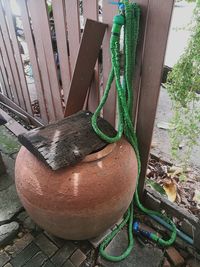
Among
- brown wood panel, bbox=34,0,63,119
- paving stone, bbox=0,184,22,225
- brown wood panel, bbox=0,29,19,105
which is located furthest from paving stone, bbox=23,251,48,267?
brown wood panel, bbox=0,29,19,105

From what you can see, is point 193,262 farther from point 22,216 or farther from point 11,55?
point 11,55

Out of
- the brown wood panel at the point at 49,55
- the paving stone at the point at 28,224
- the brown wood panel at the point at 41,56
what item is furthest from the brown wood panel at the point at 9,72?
the paving stone at the point at 28,224

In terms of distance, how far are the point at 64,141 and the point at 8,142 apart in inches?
54.9

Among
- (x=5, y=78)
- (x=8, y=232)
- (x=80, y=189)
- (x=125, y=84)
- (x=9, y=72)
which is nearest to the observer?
(x=80, y=189)

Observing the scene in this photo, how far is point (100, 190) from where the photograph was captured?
1178mm

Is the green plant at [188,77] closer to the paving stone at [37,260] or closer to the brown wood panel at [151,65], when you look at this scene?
the brown wood panel at [151,65]

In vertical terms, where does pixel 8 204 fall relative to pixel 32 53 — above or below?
below

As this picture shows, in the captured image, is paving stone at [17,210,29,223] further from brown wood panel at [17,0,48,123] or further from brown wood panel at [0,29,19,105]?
brown wood panel at [0,29,19,105]

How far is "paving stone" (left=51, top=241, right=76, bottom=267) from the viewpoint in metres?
1.47

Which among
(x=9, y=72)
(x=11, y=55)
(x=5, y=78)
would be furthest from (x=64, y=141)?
(x=5, y=78)

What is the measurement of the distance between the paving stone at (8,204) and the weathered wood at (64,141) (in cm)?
75

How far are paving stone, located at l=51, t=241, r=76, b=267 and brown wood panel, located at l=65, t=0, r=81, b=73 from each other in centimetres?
129

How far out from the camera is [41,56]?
77.8 inches

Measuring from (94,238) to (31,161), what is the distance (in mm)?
725
